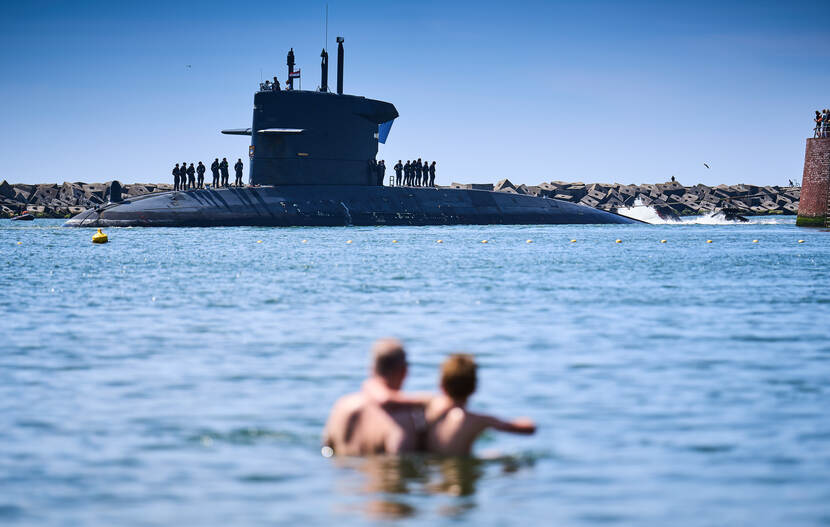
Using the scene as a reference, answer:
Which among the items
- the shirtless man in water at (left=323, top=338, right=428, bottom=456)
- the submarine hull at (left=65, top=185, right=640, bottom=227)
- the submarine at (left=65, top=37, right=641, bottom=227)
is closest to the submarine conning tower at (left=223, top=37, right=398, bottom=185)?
the submarine at (left=65, top=37, right=641, bottom=227)

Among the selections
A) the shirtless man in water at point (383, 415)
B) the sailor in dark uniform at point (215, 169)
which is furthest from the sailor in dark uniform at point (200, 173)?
the shirtless man in water at point (383, 415)

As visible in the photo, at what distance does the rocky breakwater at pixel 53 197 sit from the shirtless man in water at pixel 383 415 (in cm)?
10424

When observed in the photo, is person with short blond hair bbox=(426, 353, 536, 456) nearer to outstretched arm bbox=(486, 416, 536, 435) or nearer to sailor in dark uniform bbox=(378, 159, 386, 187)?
outstretched arm bbox=(486, 416, 536, 435)

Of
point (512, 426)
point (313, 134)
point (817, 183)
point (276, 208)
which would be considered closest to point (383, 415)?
point (512, 426)

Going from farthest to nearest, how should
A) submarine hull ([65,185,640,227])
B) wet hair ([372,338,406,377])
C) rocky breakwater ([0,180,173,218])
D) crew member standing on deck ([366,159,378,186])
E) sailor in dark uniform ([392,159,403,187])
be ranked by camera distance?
1. rocky breakwater ([0,180,173,218])
2. sailor in dark uniform ([392,159,403,187])
3. crew member standing on deck ([366,159,378,186])
4. submarine hull ([65,185,640,227])
5. wet hair ([372,338,406,377])

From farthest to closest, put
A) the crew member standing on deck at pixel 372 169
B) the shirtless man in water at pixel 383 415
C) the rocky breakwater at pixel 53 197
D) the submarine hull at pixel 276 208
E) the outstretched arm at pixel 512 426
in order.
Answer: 1. the rocky breakwater at pixel 53 197
2. the crew member standing on deck at pixel 372 169
3. the submarine hull at pixel 276 208
4. the outstretched arm at pixel 512 426
5. the shirtless man in water at pixel 383 415

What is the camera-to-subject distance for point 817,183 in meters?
57.8

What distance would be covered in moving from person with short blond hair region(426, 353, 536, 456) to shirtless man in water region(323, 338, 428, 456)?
11cm

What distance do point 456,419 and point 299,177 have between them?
157ft

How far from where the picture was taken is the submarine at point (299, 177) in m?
53.6

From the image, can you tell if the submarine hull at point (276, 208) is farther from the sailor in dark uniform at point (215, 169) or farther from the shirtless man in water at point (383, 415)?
the shirtless man in water at point (383, 415)

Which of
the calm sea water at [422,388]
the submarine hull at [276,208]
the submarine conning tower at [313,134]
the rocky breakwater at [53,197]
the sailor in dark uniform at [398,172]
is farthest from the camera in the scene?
the rocky breakwater at [53,197]

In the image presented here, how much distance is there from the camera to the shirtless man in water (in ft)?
26.9

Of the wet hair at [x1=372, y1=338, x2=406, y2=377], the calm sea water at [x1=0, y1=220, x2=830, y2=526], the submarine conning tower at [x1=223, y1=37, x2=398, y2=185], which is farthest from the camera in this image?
the submarine conning tower at [x1=223, y1=37, x2=398, y2=185]
